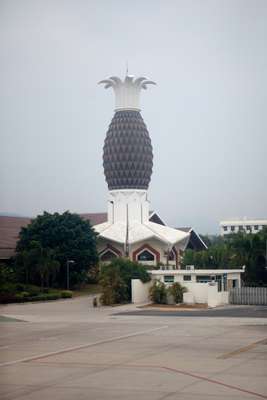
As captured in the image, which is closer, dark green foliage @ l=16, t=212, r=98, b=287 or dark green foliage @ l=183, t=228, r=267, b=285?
dark green foliage @ l=183, t=228, r=267, b=285

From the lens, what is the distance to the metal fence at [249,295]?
4159 centimetres

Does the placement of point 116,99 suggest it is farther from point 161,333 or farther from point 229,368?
point 229,368

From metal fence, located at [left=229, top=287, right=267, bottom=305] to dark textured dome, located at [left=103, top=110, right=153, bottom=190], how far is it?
96.9 ft

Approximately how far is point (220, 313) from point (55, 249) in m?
20.0

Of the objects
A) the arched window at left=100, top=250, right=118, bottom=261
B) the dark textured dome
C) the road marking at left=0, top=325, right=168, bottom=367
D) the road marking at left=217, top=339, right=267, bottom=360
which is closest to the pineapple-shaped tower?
the dark textured dome

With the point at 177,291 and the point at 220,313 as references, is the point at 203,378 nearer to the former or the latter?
the point at 220,313

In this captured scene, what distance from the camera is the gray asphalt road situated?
35.3 metres

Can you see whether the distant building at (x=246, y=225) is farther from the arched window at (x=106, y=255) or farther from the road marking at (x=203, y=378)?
the road marking at (x=203, y=378)

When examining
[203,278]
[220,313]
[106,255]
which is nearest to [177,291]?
[203,278]

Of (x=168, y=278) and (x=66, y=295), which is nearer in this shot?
(x=168, y=278)

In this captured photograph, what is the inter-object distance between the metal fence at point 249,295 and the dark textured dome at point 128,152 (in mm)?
29548

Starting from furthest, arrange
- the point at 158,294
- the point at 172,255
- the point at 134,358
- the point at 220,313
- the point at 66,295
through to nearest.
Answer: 1. the point at 172,255
2. the point at 66,295
3. the point at 158,294
4. the point at 220,313
5. the point at 134,358

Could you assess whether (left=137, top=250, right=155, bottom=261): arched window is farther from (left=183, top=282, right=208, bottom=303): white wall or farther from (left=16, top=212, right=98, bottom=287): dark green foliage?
(left=183, top=282, right=208, bottom=303): white wall

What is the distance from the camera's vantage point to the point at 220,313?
3659 centimetres
